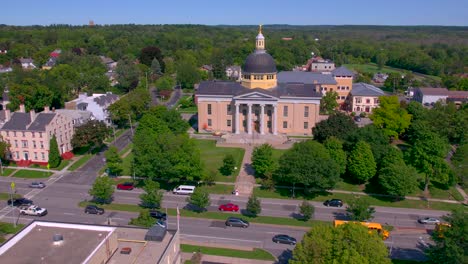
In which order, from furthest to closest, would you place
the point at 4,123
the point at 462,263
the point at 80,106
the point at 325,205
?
the point at 80,106, the point at 4,123, the point at 325,205, the point at 462,263

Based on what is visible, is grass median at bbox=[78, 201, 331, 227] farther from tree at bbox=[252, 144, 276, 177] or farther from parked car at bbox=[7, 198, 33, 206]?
tree at bbox=[252, 144, 276, 177]

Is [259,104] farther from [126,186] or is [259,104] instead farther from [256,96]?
[126,186]

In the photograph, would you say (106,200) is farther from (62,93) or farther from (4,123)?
(62,93)

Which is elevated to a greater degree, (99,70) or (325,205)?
(99,70)

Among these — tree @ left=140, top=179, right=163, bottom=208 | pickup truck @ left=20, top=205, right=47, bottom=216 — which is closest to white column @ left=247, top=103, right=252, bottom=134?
tree @ left=140, top=179, right=163, bottom=208

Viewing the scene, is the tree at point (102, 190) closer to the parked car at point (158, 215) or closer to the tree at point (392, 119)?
the parked car at point (158, 215)

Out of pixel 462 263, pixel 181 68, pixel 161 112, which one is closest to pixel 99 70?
pixel 181 68
